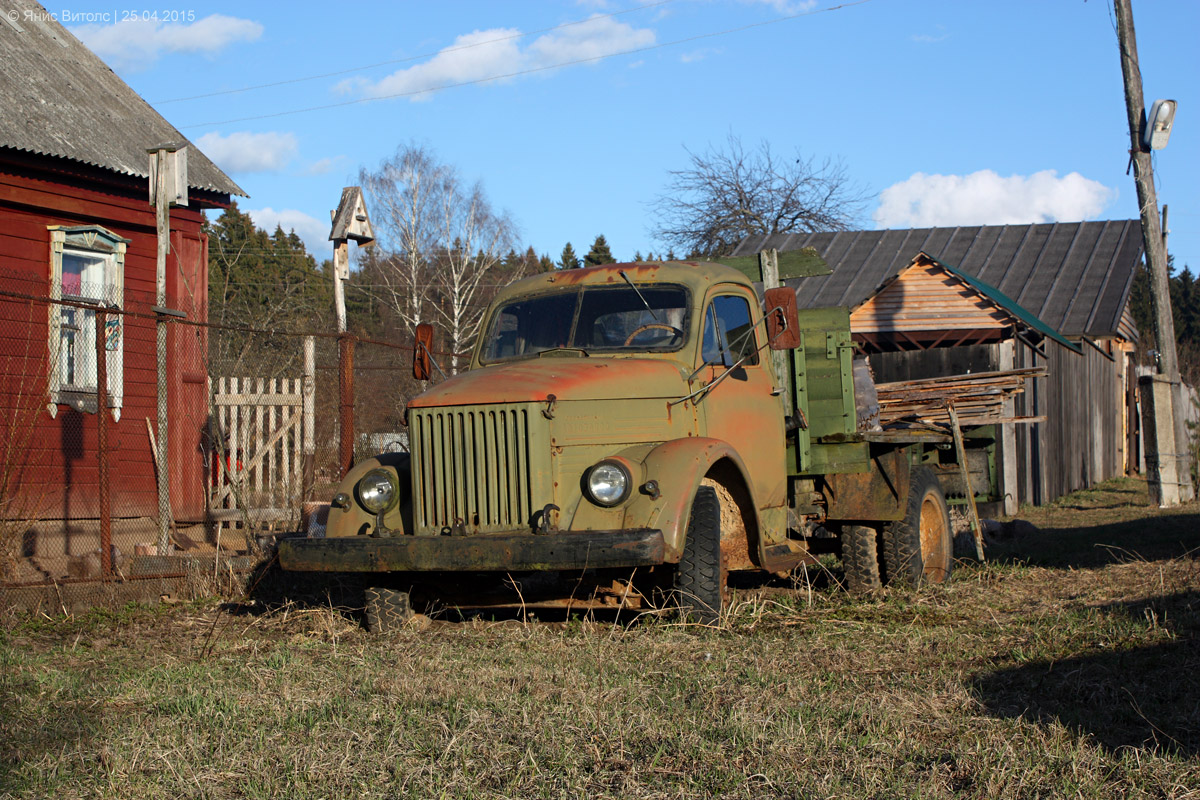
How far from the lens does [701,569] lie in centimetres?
606

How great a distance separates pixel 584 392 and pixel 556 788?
291 centimetres

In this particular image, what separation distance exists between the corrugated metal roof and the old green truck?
15028mm

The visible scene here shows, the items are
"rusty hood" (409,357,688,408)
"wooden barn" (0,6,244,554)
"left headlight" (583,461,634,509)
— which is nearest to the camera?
"left headlight" (583,461,634,509)

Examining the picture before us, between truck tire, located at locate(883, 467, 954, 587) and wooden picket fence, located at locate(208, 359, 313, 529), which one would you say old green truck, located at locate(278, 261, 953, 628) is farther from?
wooden picket fence, located at locate(208, 359, 313, 529)

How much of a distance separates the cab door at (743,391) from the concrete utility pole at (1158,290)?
10.1 m

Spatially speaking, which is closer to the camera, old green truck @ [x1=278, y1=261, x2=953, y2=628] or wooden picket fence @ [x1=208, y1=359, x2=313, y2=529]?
old green truck @ [x1=278, y1=261, x2=953, y2=628]

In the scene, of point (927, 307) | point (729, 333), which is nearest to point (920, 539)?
point (729, 333)

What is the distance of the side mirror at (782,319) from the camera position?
6.70 metres

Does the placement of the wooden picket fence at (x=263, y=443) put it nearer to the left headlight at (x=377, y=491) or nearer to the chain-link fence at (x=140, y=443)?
the chain-link fence at (x=140, y=443)

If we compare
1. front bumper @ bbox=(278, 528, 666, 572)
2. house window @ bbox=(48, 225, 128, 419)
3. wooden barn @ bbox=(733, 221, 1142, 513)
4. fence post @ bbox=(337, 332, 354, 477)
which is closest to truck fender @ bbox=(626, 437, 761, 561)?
front bumper @ bbox=(278, 528, 666, 572)

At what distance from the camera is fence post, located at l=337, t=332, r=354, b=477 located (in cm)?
944

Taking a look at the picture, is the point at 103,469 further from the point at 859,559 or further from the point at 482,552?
the point at 859,559

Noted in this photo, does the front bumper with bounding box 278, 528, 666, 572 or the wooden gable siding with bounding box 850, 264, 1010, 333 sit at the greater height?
the wooden gable siding with bounding box 850, 264, 1010, 333

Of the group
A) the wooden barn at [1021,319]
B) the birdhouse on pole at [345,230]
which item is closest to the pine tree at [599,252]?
the wooden barn at [1021,319]
